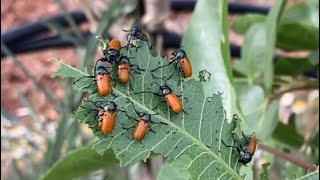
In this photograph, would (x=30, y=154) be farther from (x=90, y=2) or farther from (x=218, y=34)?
(x=218, y=34)

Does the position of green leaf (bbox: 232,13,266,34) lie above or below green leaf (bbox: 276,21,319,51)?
above

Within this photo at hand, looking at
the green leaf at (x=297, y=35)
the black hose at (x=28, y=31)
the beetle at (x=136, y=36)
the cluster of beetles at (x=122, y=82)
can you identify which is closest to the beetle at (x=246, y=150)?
the cluster of beetles at (x=122, y=82)

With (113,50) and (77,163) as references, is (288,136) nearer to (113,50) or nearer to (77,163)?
(77,163)

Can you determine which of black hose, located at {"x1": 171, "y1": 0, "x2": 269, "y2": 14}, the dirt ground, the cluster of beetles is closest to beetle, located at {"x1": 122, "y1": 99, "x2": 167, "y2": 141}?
the cluster of beetles

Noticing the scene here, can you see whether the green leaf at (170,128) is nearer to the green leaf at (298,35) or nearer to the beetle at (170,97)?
the beetle at (170,97)

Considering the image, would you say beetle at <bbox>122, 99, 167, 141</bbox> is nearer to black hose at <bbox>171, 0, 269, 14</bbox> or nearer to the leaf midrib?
the leaf midrib

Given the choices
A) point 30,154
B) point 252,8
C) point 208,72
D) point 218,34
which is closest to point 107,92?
point 208,72
